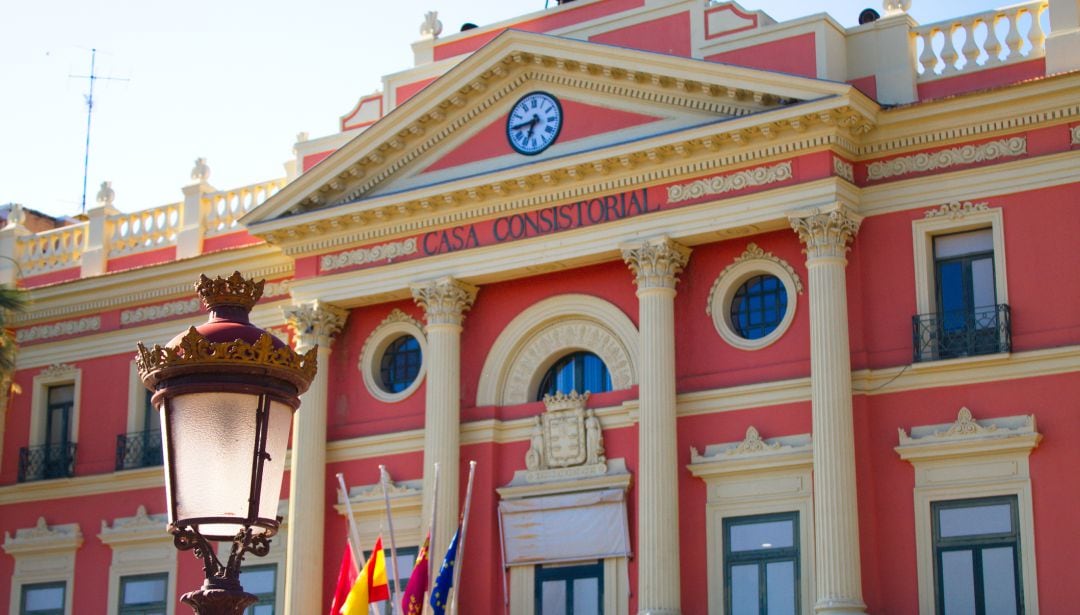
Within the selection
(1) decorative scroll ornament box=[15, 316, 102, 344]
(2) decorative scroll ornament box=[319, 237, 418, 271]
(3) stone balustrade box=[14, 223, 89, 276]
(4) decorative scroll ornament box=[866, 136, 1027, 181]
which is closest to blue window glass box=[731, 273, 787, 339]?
(4) decorative scroll ornament box=[866, 136, 1027, 181]

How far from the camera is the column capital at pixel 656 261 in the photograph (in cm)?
2422

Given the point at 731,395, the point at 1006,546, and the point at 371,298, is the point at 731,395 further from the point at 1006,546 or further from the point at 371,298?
the point at 371,298

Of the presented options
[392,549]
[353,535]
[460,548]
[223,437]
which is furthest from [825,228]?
[223,437]

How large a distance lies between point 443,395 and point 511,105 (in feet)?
14.4

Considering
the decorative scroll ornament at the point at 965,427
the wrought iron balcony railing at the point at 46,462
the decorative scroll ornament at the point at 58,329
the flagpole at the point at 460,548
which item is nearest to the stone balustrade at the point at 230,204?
the decorative scroll ornament at the point at 58,329

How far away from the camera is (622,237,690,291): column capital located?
24219 millimetres

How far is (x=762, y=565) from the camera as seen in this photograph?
2325 centimetres

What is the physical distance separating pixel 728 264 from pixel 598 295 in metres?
2.12

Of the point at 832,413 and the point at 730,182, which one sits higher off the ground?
the point at 730,182

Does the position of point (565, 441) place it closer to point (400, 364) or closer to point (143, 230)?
point (400, 364)

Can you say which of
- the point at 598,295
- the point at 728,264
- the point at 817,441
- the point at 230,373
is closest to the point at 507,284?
the point at 598,295

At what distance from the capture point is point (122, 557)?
1153 inches

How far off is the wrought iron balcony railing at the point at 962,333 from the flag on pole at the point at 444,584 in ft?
21.8

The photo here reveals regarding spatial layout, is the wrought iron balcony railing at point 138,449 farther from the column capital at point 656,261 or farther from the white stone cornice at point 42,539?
the column capital at point 656,261
